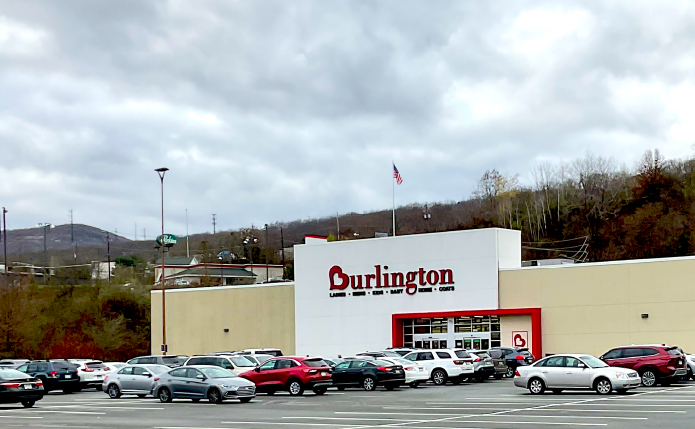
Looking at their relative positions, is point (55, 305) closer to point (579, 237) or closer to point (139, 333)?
point (139, 333)

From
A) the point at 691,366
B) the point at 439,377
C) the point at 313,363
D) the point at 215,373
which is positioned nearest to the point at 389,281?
the point at 439,377

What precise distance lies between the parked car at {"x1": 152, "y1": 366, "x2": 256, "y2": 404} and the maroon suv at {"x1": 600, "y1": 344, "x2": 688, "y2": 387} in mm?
14034

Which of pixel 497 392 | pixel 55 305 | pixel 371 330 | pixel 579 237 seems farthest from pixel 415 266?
pixel 55 305

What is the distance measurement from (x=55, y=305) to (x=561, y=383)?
3168 inches

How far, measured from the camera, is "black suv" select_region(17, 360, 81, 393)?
41281mm

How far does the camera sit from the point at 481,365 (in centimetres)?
3856

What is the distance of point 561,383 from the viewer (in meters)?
29.9

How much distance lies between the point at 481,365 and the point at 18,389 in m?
19.3

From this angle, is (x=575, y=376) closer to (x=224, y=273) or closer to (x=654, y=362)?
(x=654, y=362)

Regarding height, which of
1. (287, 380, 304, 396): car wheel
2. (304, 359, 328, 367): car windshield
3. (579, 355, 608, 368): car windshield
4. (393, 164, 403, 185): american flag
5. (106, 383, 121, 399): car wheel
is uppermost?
(393, 164, 403, 185): american flag

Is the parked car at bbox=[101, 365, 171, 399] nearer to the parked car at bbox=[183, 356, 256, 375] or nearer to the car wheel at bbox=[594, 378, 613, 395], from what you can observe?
the parked car at bbox=[183, 356, 256, 375]

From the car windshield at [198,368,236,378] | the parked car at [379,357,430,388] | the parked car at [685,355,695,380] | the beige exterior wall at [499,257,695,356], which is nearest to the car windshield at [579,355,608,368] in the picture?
the parked car at [685,355,695,380]

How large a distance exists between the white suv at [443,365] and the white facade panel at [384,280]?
1277 cm

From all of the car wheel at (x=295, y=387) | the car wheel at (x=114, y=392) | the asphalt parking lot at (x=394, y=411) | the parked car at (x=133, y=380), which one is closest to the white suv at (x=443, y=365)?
the asphalt parking lot at (x=394, y=411)
